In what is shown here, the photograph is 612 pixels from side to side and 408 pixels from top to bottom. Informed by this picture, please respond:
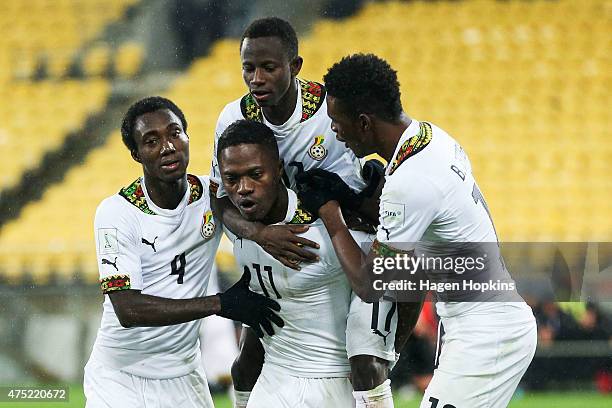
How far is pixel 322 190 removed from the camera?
3.98 m

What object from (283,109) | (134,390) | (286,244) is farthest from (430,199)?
(134,390)

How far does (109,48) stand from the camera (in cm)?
1138

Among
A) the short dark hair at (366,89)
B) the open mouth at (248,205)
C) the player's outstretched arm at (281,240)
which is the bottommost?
the player's outstretched arm at (281,240)

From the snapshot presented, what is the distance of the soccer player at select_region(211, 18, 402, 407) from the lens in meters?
3.90

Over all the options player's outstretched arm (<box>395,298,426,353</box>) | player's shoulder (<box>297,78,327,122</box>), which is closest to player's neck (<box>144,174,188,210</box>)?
player's shoulder (<box>297,78,327,122</box>)

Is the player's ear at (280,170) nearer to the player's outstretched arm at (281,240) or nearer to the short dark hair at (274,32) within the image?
the player's outstretched arm at (281,240)

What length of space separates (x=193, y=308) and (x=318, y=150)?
0.90 m

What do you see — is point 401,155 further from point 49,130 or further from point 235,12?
point 49,130

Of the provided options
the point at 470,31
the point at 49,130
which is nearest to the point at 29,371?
the point at 49,130

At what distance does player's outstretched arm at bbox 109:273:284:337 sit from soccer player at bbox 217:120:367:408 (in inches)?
2.7

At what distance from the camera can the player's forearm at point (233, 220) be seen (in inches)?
153

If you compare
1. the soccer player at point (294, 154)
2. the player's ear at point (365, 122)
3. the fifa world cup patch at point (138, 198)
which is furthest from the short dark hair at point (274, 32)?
the fifa world cup patch at point (138, 198)

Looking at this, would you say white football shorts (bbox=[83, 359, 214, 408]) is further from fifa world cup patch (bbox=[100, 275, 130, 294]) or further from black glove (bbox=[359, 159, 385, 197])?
black glove (bbox=[359, 159, 385, 197])

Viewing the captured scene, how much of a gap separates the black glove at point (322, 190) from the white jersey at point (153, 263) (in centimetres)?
45
